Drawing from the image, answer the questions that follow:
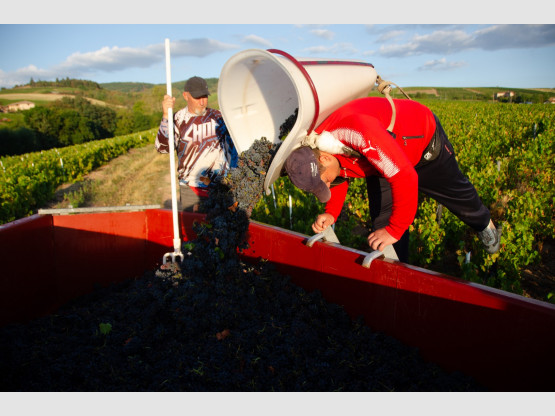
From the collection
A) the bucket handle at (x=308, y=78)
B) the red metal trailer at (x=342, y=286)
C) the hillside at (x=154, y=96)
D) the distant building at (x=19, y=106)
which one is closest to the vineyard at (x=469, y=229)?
the red metal trailer at (x=342, y=286)

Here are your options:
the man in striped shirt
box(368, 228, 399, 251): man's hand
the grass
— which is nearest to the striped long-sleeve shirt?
the man in striped shirt

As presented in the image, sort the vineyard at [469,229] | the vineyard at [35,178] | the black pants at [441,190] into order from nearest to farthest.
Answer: the black pants at [441,190] < the vineyard at [469,229] < the vineyard at [35,178]

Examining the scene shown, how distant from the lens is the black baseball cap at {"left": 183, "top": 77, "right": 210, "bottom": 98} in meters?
3.14

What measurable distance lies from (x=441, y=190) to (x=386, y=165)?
1025 mm

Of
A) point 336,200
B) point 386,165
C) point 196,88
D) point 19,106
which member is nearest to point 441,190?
point 336,200

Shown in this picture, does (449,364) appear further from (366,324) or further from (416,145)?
(416,145)

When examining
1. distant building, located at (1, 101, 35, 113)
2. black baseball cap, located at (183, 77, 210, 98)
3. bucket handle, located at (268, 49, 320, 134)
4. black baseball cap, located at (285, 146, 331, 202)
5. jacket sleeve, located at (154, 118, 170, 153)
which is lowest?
black baseball cap, located at (285, 146, 331, 202)

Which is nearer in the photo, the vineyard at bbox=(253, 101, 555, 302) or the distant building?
the vineyard at bbox=(253, 101, 555, 302)

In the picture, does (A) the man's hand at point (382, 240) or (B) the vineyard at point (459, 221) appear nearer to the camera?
(A) the man's hand at point (382, 240)

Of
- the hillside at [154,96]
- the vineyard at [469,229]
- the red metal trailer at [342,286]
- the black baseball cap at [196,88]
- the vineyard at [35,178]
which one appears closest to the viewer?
the red metal trailer at [342,286]

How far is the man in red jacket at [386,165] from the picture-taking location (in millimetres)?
1528

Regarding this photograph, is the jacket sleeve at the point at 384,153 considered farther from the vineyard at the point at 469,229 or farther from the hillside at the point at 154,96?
the hillside at the point at 154,96

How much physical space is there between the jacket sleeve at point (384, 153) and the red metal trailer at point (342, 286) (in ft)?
0.96

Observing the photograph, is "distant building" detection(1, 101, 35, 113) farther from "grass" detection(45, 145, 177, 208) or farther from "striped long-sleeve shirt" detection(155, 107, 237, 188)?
"striped long-sleeve shirt" detection(155, 107, 237, 188)
